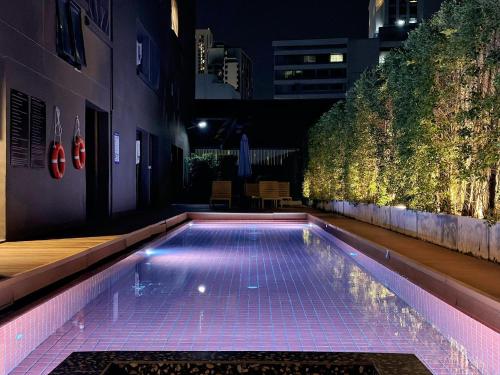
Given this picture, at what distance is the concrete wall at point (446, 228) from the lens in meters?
6.35

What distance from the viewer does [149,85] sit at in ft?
55.9

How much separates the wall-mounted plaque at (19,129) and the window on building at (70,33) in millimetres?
1705

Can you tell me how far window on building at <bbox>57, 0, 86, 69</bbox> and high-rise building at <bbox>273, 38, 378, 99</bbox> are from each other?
7552 cm

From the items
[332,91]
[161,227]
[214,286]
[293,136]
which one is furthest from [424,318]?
[332,91]

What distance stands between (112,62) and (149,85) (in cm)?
435

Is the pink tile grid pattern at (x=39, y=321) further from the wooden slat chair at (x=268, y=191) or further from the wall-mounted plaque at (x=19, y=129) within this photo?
the wooden slat chair at (x=268, y=191)

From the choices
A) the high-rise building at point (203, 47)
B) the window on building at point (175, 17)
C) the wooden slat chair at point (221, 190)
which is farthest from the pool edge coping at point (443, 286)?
the high-rise building at point (203, 47)

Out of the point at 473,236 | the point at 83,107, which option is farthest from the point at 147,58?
the point at 473,236

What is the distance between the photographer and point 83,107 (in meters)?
10.6

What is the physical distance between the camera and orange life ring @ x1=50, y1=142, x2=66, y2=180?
8852 millimetres

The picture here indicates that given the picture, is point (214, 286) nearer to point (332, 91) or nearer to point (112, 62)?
point (112, 62)

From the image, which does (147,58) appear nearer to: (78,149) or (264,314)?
(78,149)

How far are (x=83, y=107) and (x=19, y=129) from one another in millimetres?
2962

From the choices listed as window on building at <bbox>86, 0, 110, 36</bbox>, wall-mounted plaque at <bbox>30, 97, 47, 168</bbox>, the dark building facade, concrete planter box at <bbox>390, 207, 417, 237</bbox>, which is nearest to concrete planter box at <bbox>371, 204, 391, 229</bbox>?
concrete planter box at <bbox>390, 207, 417, 237</bbox>
